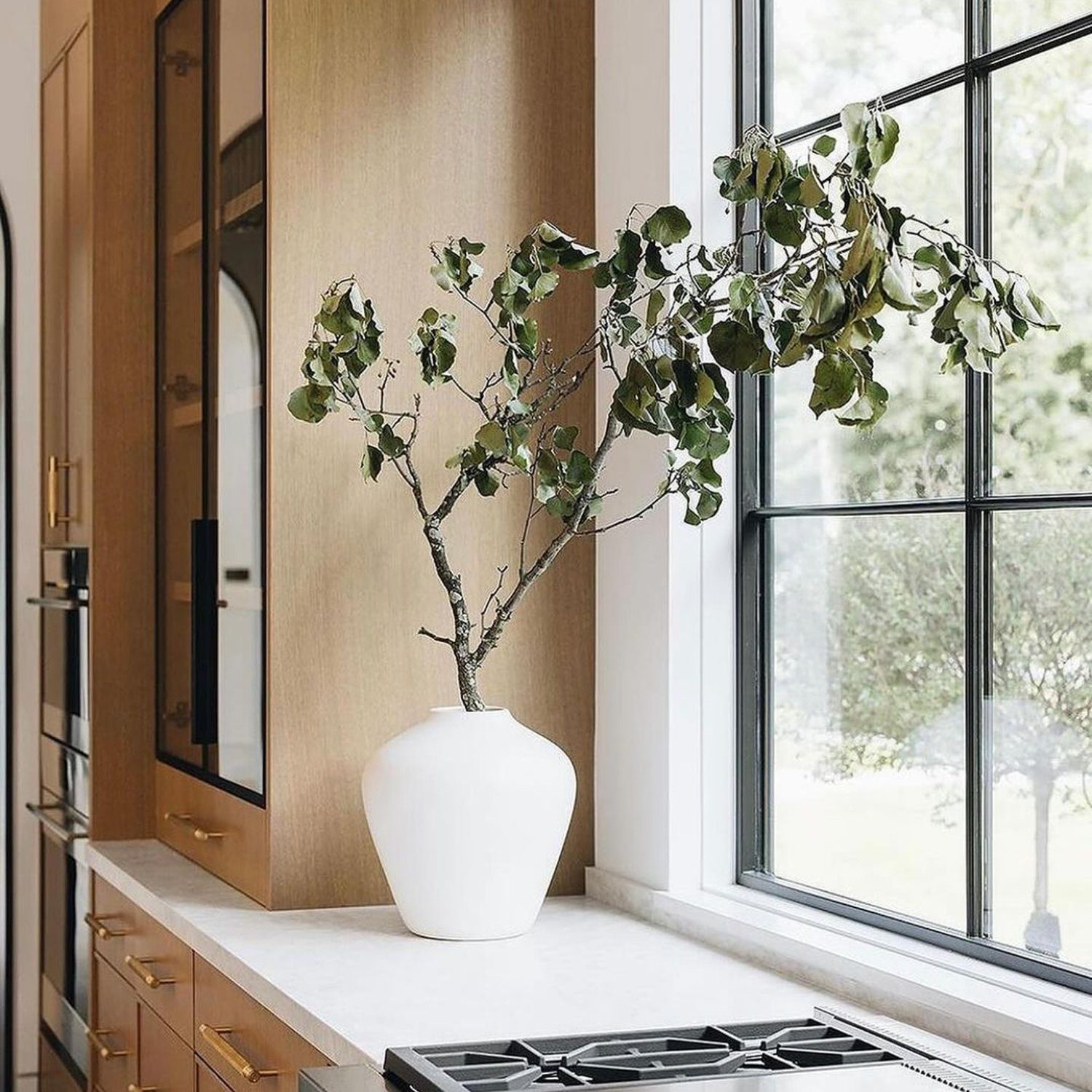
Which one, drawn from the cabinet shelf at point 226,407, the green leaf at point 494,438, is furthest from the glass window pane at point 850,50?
the cabinet shelf at point 226,407

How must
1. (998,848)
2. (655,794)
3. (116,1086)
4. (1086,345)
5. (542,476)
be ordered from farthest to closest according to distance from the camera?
(116,1086), (655,794), (542,476), (998,848), (1086,345)

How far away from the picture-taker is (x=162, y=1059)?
264 cm

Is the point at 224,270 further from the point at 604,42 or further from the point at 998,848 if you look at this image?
the point at 998,848

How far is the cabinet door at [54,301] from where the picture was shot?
3.68 m

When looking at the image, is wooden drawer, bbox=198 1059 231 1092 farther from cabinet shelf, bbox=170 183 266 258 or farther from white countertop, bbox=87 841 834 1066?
cabinet shelf, bbox=170 183 266 258

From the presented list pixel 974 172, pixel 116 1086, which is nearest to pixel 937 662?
pixel 974 172

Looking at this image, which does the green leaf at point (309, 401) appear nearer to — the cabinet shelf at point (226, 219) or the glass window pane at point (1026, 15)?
the cabinet shelf at point (226, 219)

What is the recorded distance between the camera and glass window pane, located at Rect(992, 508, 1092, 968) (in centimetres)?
187

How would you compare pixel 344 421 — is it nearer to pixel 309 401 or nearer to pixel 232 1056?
pixel 309 401

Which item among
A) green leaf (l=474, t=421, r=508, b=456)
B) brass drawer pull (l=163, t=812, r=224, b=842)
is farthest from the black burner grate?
brass drawer pull (l=163, t=812, r=224, b=842)

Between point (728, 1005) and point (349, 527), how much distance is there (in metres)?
0.96

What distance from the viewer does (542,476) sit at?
2.27m

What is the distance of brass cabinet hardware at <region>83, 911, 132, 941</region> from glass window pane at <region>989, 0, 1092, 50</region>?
1.96m

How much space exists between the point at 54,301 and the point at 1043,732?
272 centimetres
